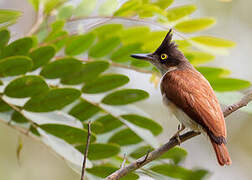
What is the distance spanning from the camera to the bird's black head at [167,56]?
12.9ft

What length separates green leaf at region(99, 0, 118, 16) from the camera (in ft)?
13.1

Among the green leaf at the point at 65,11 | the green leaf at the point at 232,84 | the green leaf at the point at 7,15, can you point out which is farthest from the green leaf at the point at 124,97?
the green leaf at the point at 65,11

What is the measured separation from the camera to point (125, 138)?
3430mm

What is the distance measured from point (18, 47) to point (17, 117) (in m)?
0.48

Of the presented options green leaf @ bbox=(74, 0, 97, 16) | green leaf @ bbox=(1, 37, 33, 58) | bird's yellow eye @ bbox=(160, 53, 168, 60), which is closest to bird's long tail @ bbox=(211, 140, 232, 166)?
bird's yellow eye @ bbox=(160, 53, 168, 60)

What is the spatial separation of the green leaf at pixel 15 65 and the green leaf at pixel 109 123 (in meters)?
0.67

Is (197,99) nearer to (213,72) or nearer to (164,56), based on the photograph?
(213,72)

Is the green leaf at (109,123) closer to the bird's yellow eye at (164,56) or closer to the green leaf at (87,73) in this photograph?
the green leaf at (87,73)

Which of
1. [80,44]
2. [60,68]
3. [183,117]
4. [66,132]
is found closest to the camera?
[66,132]

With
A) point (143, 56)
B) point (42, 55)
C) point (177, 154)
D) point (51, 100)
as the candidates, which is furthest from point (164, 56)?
point (51, 100)

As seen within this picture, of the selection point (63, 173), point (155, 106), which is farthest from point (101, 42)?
point (155, 106)

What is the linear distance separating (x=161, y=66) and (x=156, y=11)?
945mm

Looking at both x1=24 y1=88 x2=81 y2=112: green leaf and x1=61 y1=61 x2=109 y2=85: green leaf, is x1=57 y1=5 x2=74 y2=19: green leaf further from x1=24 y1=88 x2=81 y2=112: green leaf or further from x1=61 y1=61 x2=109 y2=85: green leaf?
x1=24 y1=88 x2=81 y2=112: green leaf

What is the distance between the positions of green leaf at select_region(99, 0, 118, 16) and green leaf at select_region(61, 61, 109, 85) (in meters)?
0.77
